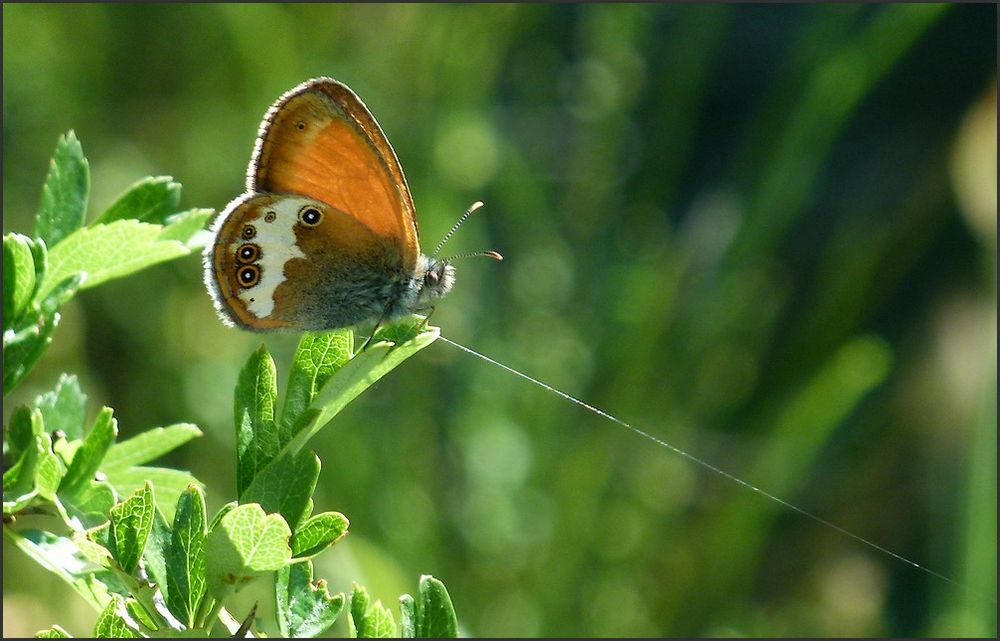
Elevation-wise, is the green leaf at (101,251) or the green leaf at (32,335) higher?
the green leaf at (101,251)

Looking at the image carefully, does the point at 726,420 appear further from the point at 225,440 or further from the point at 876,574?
the point at 225,440

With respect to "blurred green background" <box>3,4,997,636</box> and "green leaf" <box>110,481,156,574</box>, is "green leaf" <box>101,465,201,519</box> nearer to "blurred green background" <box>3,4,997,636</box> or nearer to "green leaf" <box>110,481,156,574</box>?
"green leaf" <box>110,481,156,574</box>

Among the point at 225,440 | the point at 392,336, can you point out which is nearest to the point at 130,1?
the point at 225,440

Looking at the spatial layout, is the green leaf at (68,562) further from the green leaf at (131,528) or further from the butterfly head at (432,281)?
the butterfly head at (432,281)

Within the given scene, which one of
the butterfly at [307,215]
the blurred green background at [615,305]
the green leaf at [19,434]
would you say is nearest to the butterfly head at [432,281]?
the butterfly at [307,215]

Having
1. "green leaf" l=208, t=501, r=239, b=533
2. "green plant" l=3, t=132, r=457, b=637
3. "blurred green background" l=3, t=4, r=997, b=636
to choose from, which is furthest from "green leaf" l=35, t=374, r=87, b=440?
"blurred green background" l=3, t=4, r=997, b=636

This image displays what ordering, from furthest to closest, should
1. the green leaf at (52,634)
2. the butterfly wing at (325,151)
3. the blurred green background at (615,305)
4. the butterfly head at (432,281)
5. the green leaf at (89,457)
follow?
the blurred green background at (615,305) < the butterfly head at (432,281) < the butterfly wing at (325,151) < the green leaf at (89,457) < the green leaf at (52,634)

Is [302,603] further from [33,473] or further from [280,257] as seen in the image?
[280,257]
